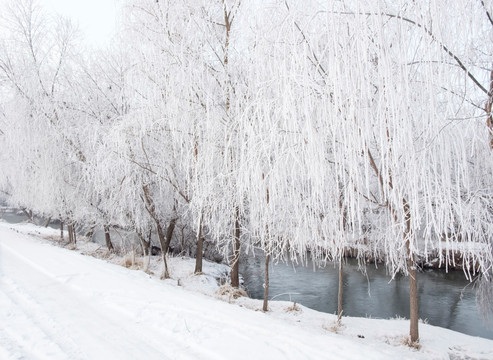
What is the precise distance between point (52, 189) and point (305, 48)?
34.4ft

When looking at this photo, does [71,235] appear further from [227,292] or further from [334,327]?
[334,327]

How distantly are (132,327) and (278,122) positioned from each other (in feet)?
9.86

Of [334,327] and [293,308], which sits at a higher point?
[334,327]

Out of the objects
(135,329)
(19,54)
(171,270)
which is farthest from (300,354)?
(19,54)

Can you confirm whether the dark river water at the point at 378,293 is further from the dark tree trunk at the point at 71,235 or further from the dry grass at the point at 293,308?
the dark tree trunk at the point at 71,235

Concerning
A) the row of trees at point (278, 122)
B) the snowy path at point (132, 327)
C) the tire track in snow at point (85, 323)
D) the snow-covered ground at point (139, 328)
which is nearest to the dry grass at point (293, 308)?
the snow-covered ground at point (139, 328)

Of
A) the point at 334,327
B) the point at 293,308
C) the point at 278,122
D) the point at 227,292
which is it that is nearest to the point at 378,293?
the point at 293,308

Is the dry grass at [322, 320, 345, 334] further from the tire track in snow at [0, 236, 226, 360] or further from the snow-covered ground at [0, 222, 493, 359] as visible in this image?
the tire track in snow at [0, 236, 226, 360]

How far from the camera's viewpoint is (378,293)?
11.3m

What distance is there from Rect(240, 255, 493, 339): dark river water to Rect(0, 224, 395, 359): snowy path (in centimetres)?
423

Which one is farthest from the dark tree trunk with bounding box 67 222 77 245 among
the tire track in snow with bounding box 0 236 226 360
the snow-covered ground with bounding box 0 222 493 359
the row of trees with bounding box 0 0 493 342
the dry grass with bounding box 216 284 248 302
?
the tire track in snow with bounding box 0 236 226 360

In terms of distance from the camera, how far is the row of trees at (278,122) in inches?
128

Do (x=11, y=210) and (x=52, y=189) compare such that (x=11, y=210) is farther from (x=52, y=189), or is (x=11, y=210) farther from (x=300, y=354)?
(x=300, y=354)

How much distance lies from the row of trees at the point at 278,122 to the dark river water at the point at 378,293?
6.32ft
